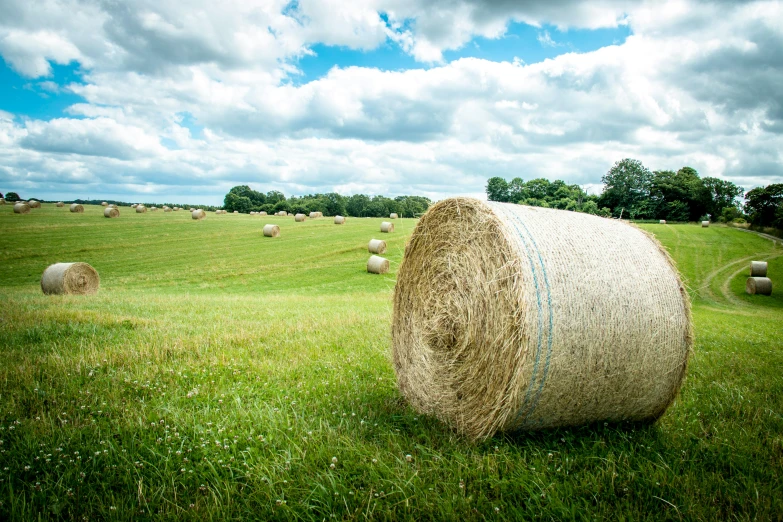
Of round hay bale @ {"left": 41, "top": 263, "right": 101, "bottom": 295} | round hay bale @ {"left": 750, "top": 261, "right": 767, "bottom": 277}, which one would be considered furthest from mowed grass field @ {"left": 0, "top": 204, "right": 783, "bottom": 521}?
round hay bale @ {"left": 750, "top": 261, "right": 767, "bottom": 277}

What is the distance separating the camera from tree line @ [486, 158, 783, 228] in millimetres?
86438

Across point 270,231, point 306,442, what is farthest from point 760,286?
point 270,231

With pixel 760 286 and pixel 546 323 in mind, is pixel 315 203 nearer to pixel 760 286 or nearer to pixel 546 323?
pixel 760 286

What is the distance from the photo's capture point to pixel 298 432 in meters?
4.19

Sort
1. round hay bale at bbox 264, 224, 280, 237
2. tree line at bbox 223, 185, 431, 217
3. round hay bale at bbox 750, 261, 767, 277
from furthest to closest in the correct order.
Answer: tree line at bbox 223, 185, 431, 217 → round hay bale at bbox 264, 224, 280, 237 → round hay bale at bbox 750, 261, 767, 277

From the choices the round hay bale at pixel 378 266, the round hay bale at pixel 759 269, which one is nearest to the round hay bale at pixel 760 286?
the round hay bale at pixel 759 269

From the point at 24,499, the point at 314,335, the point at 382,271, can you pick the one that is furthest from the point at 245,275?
the point at 24,499

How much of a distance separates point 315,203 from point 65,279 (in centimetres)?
9105

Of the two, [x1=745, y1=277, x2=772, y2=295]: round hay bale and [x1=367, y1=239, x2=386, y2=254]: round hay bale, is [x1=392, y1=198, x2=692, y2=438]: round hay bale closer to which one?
[x1=367, y1=239, x2=386, y2=254]: round hay bale

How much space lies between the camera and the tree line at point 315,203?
3688 inches

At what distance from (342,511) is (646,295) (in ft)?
11.9

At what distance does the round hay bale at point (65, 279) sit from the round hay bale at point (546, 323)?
17143mm

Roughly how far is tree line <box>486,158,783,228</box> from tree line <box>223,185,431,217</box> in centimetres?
2233

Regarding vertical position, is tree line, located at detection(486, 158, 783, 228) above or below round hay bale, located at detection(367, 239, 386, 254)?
above
